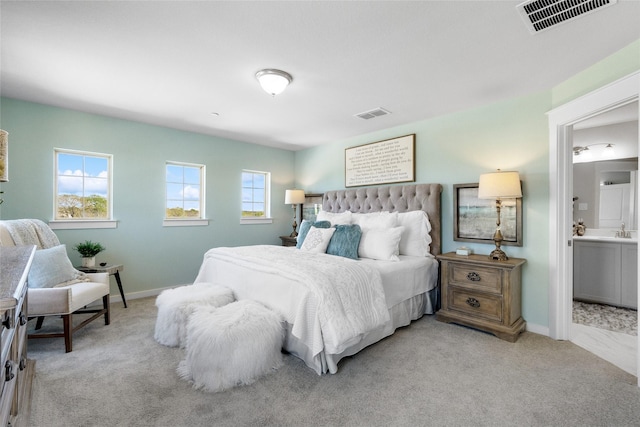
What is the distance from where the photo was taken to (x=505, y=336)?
2.69 m

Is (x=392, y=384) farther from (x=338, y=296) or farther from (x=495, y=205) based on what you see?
(x=495, y=205)

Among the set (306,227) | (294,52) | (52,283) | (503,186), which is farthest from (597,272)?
(52,283)

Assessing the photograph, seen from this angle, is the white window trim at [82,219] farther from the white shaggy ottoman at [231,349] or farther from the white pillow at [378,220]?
the white pillow at [378,220]

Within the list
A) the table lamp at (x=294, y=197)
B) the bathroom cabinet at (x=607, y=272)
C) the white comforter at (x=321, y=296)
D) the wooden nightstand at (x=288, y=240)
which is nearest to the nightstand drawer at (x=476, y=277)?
the white comforter at (x=321, y=296)

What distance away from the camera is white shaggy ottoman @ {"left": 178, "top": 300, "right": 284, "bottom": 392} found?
196cm

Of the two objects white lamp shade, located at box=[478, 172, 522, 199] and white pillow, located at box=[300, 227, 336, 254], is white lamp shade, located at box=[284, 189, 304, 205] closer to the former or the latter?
white pillow, located at box=[300, 227, 336, 254]

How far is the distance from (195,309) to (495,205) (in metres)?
3.05

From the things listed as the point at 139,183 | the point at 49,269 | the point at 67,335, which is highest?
the point at 139,183

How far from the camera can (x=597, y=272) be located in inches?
146

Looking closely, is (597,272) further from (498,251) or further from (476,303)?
(476,303)

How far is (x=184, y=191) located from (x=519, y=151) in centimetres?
432

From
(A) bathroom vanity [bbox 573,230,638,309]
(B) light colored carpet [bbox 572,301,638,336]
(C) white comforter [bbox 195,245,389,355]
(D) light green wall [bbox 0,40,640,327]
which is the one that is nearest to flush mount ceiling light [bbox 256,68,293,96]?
(C) white comforter [bbox 195,245,389,355]

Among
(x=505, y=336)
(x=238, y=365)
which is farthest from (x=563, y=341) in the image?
(x=238, y=365)

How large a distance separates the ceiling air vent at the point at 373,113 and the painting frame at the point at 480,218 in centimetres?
119
